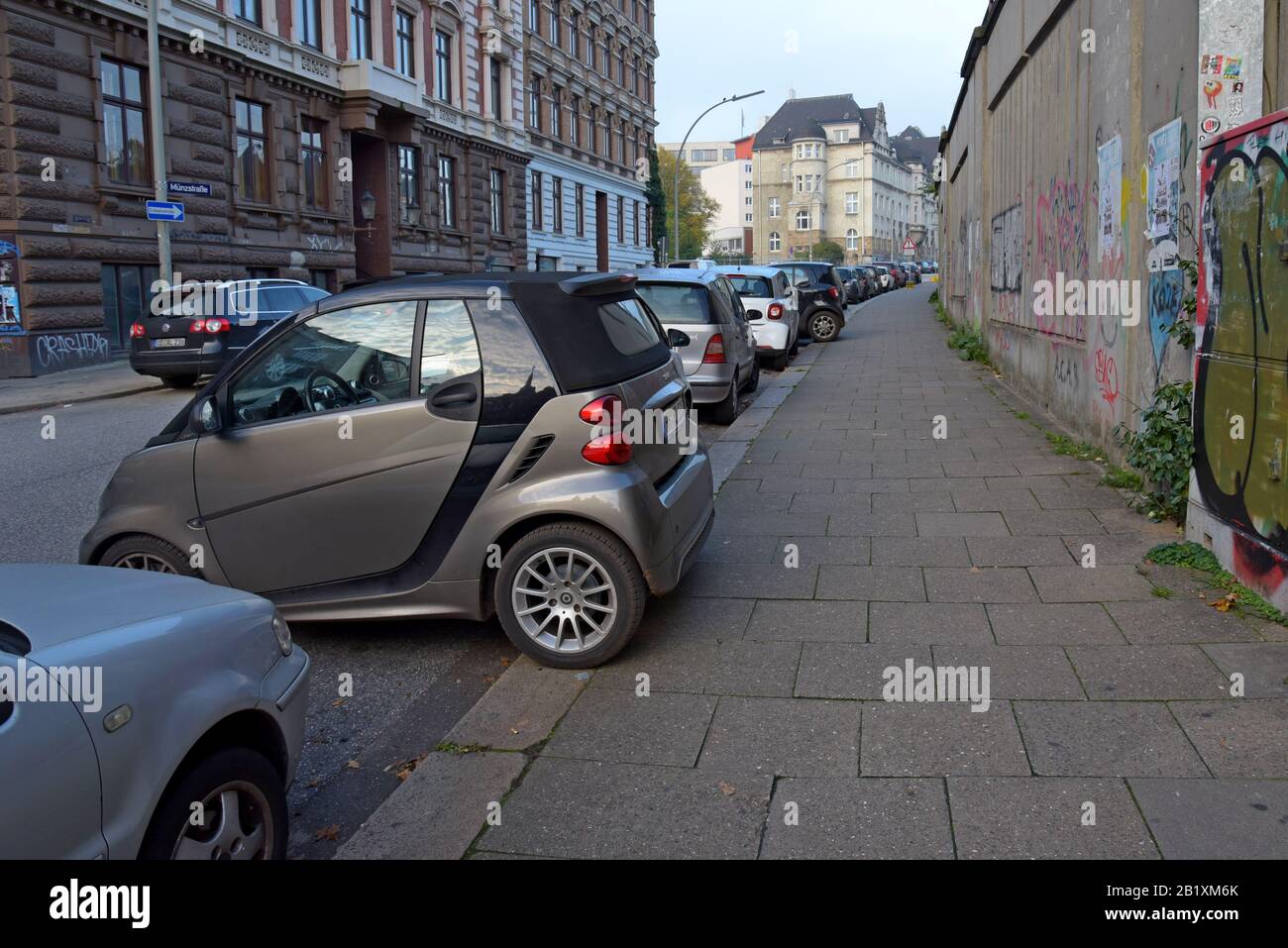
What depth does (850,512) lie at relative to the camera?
26.0 feet

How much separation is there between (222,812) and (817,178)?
410 feet

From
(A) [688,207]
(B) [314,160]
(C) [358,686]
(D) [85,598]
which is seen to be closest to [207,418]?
(C) [358,686]

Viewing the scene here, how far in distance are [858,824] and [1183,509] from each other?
4.45 m

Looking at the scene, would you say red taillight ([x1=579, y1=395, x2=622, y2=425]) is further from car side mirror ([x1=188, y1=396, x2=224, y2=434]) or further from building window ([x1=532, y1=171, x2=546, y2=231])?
building window ([x1=532, y1=171, x2=546, y2=231])

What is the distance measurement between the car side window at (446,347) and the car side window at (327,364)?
86mm

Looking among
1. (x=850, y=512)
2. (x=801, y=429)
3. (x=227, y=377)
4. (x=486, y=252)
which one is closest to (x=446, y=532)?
(x=227, y=377)

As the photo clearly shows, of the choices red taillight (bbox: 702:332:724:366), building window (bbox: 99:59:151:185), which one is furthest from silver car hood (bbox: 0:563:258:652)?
building window (bbox: 99:59:151:185)

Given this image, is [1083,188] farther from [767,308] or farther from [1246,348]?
[767,308]

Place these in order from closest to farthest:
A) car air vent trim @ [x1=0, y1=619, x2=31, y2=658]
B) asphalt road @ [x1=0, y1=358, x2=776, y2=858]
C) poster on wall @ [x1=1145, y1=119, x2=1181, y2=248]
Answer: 1. car air vent trim @ [x1=0, y1=619, x2=31, y2=658]
2. asphalt road @ [x1=0, y1=358, x2=776, y2=858]
3. poster on wall @ [x1=1145, y1=119, x2=1181, y2=248]

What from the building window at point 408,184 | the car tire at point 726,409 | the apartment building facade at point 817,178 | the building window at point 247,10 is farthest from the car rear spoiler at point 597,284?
the apartment building facade at point 817,178

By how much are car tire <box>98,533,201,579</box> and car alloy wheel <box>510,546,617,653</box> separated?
1600 millimetres

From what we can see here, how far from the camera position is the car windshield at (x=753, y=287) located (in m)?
19.1

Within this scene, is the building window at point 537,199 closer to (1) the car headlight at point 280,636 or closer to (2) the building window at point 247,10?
(2) the building window at point 247,10

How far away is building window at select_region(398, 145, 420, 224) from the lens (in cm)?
3451
